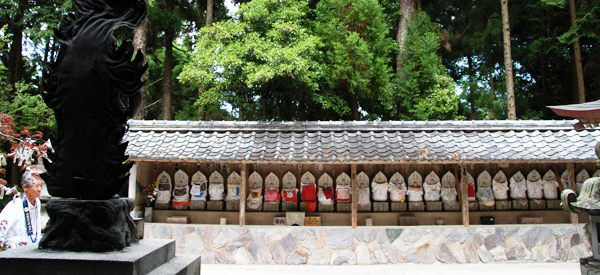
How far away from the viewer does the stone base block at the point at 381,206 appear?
9523 mm

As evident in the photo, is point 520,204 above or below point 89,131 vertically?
below

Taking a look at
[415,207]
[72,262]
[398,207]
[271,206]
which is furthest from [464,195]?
[72,262]

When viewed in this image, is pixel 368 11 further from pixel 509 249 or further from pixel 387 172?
pixel 509 249

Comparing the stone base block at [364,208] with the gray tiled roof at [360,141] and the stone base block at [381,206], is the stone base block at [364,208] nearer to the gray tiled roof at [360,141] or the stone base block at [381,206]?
the stone base block at [381,206]

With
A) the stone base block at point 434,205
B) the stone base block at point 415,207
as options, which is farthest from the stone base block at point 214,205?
the stone base block at point 434,205

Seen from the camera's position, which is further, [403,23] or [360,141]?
[403,23]

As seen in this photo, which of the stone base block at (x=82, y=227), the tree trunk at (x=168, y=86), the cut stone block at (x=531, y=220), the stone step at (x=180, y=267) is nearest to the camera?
the stone base block at (x=82, y=227)

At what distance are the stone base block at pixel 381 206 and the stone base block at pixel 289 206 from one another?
6.12 ft

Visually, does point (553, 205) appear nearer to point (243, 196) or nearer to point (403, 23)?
point (243, 196)

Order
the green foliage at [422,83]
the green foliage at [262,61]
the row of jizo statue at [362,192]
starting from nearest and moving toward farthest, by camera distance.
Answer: the row of jizo statue at [362,192] → the green foliage at [262,61] → the green foliage at [422,83]

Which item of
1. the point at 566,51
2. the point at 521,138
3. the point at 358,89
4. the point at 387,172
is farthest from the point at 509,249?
the point at 566,51

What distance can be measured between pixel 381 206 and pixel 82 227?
23.7 feet

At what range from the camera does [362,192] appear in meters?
9.46

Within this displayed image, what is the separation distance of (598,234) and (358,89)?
9.94 metres
